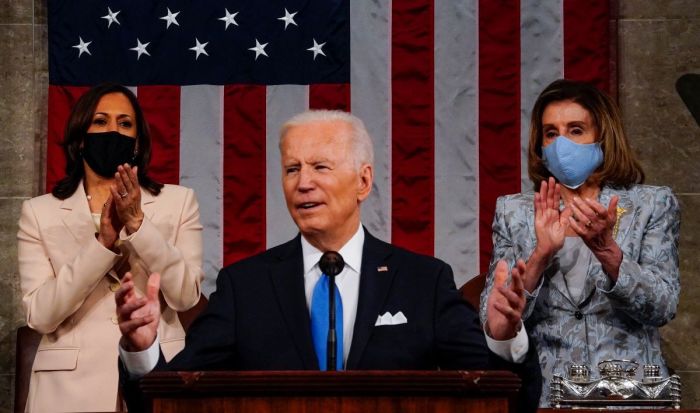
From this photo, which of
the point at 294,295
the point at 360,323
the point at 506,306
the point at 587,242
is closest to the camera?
the point at 506,306

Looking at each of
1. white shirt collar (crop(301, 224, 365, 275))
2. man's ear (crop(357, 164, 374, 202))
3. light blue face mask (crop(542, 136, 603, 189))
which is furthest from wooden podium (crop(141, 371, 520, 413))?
light blue face mask (crop(542, 136, 603, 189))

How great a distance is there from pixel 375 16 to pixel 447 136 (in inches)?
26.4

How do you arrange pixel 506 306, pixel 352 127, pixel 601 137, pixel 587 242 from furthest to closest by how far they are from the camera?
pixel 601 137
pixel 587 242
pixel 352 127
pixel 506 306

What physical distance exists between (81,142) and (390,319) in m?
1.68

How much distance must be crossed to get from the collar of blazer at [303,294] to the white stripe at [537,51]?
7.57 ft

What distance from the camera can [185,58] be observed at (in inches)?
224

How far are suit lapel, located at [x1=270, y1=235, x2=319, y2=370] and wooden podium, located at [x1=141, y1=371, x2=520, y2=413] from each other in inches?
26.5

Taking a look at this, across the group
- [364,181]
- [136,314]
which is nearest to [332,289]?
[136,314]

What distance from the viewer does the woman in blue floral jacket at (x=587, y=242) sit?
3773 millimetres

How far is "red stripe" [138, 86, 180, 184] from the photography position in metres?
5.64

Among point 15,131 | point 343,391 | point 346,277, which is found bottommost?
point 343,391

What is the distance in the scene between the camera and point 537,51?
5.62 m

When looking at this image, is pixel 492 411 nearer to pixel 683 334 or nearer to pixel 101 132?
pixel 101 132

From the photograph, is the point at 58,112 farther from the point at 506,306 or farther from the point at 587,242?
the point at 506,306
